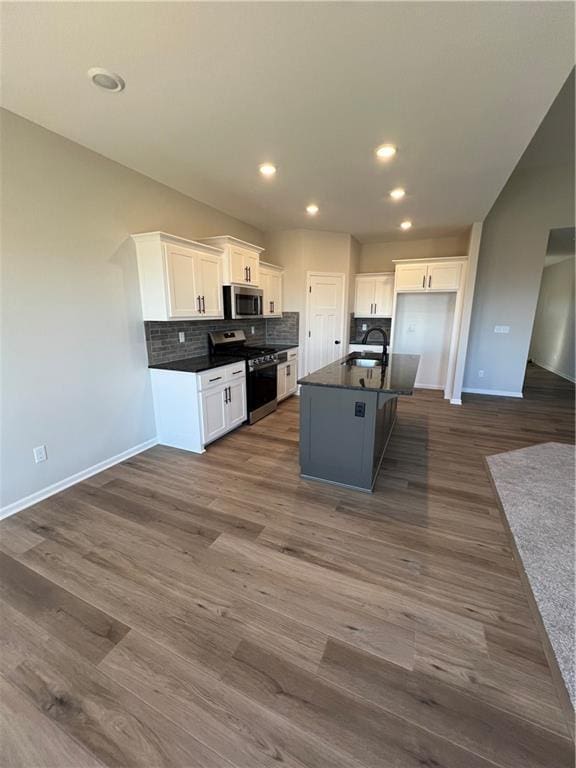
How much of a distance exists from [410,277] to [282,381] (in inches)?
115

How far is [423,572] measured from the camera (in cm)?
188

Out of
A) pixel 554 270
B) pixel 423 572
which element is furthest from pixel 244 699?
pixel 554 270

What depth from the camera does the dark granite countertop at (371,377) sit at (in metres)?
2.43

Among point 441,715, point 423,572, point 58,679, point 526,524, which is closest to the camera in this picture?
point 441,715

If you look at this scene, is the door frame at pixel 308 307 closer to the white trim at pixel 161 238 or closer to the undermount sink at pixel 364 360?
the undermount sink at pixel 364 360

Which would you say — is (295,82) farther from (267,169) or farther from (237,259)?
(237,259)

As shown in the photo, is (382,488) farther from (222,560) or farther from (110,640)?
(110,640)

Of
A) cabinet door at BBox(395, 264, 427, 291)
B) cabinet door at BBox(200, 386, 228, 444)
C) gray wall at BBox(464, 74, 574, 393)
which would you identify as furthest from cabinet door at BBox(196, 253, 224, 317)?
gray wall at BBox(464, 74, 574, 393)

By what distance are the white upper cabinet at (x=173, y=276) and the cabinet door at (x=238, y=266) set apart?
0.97 ft

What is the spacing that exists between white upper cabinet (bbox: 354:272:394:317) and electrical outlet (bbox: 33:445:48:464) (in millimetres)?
5422

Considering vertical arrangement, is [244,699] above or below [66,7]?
below

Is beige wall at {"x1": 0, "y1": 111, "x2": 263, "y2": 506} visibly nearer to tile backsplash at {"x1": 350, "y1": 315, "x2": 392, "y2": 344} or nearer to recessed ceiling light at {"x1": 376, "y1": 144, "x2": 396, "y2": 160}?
recessed ceiling light at {"x1": 376, "y1": 144, "x2": 396, "y2": 160}

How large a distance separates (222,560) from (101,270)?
8.68ft

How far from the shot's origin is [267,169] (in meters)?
3.01
